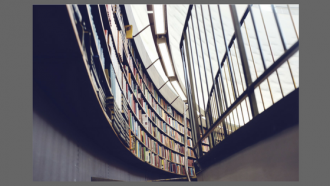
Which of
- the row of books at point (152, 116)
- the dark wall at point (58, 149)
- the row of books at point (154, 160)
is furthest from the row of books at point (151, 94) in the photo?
the dark wall at point (58, 149)

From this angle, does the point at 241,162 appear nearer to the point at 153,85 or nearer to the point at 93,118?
the point at 93,118

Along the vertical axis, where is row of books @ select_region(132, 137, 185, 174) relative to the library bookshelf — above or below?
below

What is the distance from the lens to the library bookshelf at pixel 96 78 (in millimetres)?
1175

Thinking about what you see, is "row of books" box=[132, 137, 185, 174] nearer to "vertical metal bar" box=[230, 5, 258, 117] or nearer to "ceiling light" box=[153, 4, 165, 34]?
"ceiling light" box=[153, 4, 165, 34]

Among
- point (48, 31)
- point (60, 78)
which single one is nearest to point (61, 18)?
point (48, 31)

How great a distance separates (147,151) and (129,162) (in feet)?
1.60

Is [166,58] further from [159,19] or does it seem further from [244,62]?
[244,62]

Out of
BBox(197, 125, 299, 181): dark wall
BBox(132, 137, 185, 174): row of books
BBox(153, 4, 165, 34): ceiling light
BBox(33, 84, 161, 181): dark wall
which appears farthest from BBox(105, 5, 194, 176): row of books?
BBox(197, 125, 299, 181): dark wall

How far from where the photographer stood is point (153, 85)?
5.55 meters

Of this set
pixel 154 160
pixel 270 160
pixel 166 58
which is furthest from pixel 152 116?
pixel 270 160

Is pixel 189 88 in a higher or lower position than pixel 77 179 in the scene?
higher

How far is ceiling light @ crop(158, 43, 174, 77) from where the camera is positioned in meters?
3.95

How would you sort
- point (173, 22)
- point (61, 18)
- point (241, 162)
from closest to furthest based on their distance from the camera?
point (61, 18) → point (241, 162) → point (173, 22)

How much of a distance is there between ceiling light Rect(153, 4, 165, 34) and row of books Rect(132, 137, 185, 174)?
1.76 meters
